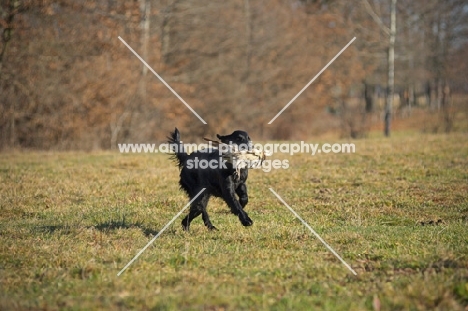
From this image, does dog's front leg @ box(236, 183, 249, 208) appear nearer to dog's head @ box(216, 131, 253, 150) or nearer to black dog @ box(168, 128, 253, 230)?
black dog @ box(168, 128, 253, 230)

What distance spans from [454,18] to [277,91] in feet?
47.5

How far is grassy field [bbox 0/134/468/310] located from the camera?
5.61 m

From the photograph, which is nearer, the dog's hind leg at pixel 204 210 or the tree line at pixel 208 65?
the dog's hind leg at pixel 204 210

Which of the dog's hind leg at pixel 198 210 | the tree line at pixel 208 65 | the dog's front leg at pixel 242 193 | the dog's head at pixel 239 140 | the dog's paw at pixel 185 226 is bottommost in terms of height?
the dog's paw at pixel 185 226

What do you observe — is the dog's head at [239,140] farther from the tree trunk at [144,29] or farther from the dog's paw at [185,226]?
the tree trunk at [144,29]

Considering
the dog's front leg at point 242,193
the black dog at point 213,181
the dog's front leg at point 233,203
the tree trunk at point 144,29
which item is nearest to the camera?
the dog's front leg at point 233,203

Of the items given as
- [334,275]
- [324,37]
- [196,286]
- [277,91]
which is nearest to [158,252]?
[196,286]

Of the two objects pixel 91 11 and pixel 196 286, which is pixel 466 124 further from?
pixel 196 286

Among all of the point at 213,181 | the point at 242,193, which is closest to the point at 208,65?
the point at 213,181

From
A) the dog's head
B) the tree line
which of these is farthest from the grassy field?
the tree line

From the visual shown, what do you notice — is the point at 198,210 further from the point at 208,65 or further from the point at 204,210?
the point at 208,65

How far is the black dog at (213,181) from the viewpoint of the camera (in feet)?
28.0

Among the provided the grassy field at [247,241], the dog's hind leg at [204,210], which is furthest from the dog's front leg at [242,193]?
the dog's hind leg at [204,210]

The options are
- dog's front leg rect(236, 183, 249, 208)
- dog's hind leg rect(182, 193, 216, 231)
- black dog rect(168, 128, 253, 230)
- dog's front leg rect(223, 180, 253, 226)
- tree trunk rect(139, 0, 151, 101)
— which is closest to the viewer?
dog's front leg rect(223, 180, 253, 226)
